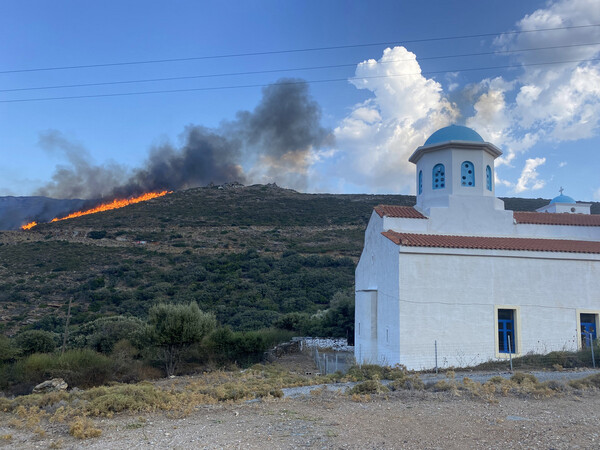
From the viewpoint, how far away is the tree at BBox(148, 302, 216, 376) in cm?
2134

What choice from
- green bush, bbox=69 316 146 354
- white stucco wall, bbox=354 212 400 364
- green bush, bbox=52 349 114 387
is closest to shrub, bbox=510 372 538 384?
white stucco wall, bbox=354 212 400 364

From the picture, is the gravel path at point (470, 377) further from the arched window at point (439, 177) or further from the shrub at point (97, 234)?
the shrub at point (97, 234)

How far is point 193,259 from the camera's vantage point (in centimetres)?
4716

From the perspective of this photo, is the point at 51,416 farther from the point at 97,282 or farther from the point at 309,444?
the point at 97,282

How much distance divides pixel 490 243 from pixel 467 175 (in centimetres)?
388

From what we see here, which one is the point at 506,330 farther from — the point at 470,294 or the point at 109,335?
the point at 109,335

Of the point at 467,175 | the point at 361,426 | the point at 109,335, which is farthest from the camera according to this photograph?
the point at 109,335

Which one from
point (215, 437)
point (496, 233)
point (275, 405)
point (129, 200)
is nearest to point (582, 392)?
point (275, 405)

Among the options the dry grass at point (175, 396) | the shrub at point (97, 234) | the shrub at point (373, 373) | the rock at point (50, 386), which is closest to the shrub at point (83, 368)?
the rock at point (50, 386)

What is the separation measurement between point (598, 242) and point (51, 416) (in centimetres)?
2143

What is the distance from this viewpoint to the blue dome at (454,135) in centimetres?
2202

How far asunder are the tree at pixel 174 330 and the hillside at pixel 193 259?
10.4m

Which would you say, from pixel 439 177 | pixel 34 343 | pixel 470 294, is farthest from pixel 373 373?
pixel 34 343

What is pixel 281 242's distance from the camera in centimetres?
5366
